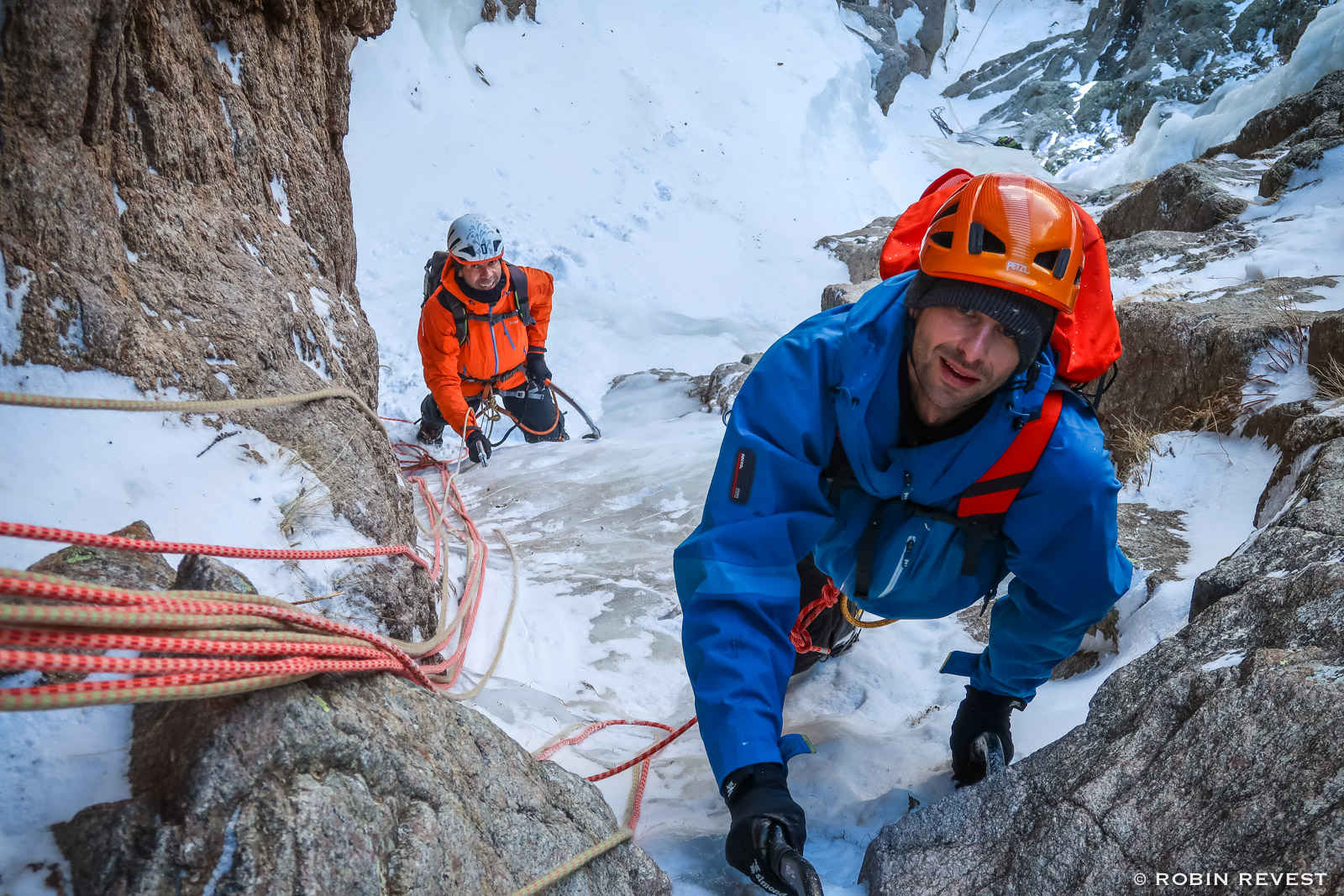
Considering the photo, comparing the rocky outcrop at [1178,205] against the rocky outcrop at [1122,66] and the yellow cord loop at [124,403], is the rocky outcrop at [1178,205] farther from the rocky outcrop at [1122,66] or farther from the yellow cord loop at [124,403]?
the rocky outcrop at [1122,66]

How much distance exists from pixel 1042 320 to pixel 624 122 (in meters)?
13.8

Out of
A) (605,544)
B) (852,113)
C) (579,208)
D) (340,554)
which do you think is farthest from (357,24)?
(852,113)

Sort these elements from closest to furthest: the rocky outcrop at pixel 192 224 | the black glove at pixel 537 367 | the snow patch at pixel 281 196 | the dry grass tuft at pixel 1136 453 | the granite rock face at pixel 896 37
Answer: the rocky outcrop at pixel 192 224
the snow patch at pixel 281 196
the dry grass tuft at pixel 1136 453
the black glove at pixel 537 367
the granite rock face at pixel 896 37

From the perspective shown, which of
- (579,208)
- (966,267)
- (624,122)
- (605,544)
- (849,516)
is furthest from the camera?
(624,122)

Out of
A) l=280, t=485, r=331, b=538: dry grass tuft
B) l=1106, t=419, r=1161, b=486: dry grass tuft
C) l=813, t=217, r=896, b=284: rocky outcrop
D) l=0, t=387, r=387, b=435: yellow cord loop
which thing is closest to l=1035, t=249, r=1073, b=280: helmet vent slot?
l=0, t=387, r=387, b=435: yellow cord loop

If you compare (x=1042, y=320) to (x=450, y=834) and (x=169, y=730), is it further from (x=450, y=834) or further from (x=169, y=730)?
(x=169, y=730)

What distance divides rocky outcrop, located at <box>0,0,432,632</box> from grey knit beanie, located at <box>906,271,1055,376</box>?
175cm

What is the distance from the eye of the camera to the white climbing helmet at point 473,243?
532 cm

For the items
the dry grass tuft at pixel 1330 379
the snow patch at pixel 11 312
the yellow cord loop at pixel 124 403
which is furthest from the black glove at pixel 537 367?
the dry grass tuft at pixel 1330 379

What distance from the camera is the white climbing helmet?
209 inches

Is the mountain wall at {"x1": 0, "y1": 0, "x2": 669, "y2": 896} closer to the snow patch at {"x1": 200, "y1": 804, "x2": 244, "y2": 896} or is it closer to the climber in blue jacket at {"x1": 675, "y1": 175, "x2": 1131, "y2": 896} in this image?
the snow patch at {"x1": 200, "y1": 804, "x2": 244, "y2": 896}

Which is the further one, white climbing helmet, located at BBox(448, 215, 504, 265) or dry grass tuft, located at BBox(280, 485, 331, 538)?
white climbing helmet, located at BBox(448, 215, 504, 265)

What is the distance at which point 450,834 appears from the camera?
1.30 m

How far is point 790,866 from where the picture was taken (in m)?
1.52
